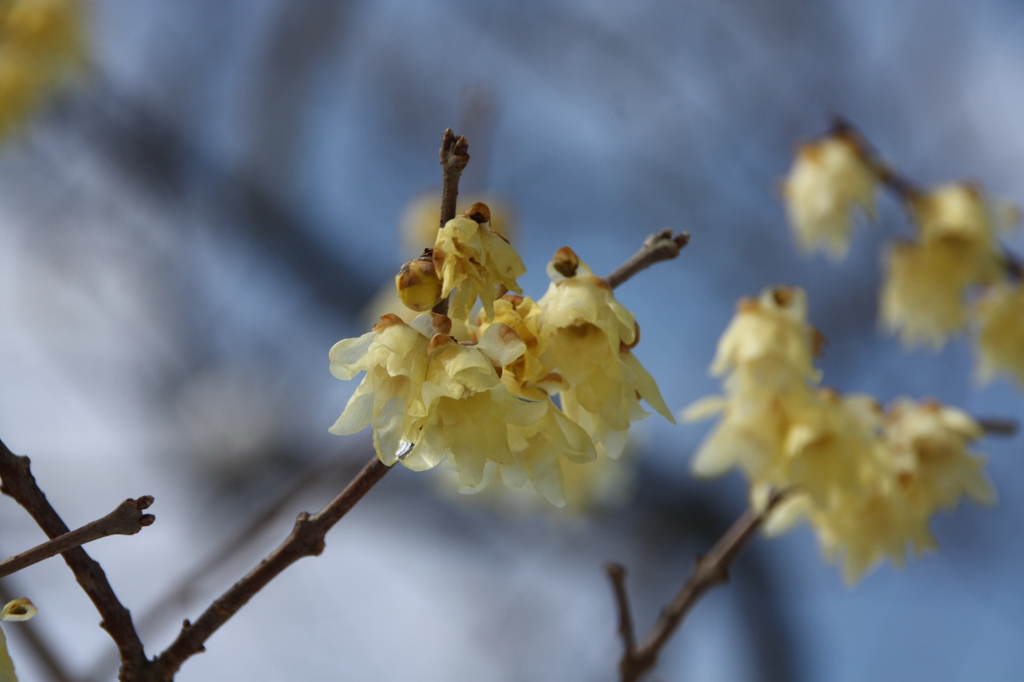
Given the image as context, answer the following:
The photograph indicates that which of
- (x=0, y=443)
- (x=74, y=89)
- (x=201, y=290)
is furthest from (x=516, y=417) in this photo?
(x=201, y=290)

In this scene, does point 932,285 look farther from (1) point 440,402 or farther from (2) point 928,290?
(1) point 440,402

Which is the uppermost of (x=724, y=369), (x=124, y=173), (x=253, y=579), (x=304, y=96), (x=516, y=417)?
(x=304, y=96)

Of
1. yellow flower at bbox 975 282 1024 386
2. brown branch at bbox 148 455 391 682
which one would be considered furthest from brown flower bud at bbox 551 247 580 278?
yellow flower at bbox 975 282 1024 386

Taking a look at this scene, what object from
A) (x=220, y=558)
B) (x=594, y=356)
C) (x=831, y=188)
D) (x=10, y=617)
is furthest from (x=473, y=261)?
(x=831, y=188)

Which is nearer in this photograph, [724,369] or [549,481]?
[549,481]

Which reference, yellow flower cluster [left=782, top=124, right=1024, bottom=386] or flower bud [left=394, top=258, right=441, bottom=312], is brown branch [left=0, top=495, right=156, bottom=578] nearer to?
flower bud [left=394, top=258, right=441, bottom=312]

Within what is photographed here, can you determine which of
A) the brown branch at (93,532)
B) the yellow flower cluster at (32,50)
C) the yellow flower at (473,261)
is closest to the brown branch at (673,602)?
the yellow flower at (473,261)

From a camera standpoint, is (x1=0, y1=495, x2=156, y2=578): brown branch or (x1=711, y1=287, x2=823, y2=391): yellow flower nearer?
(x1=0, y1=495, x2=156, y2=578): brown branch

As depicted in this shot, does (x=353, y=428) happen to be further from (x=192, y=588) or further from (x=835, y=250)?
(x=835, y=250)
